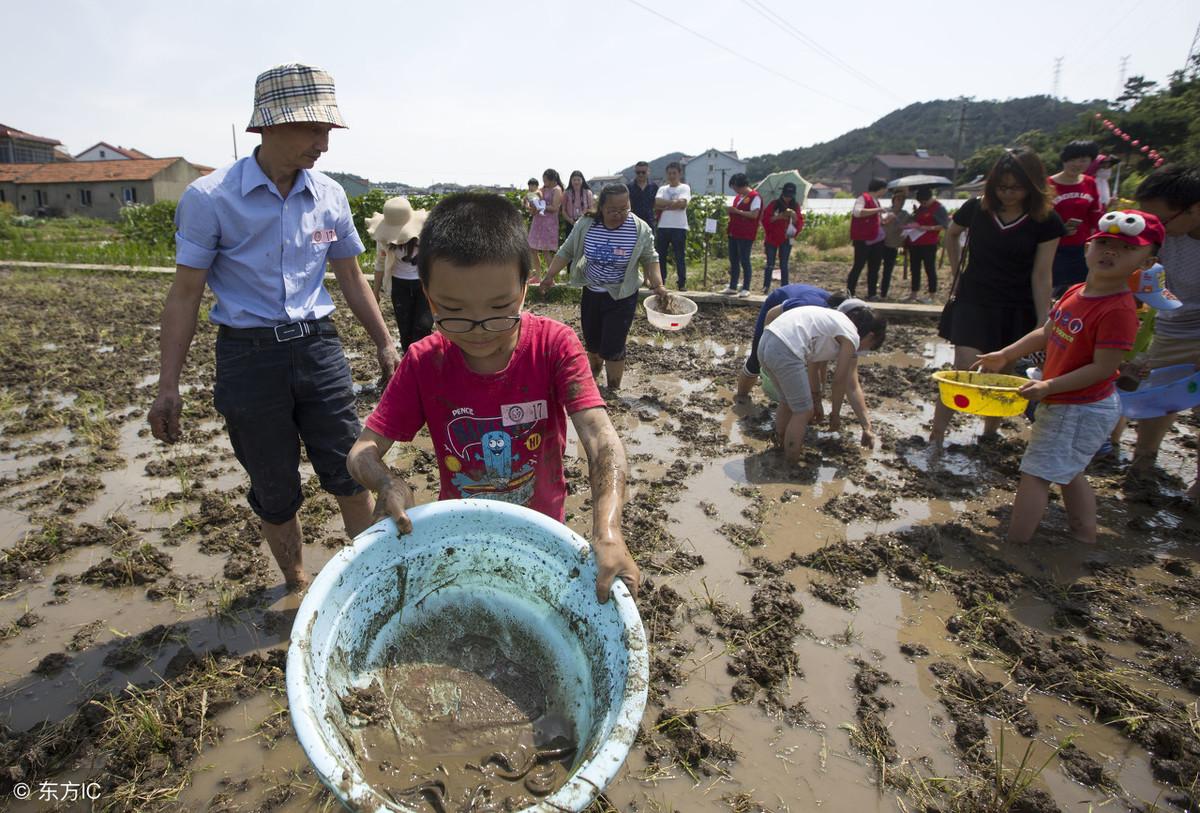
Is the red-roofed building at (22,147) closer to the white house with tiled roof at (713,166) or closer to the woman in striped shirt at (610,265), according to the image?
the white house with tiled roof at (713,166)

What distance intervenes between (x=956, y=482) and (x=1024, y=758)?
2356 millimetres

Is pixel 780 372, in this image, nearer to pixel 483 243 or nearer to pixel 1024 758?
pixel 1024 758

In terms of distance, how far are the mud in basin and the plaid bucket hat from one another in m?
1.51

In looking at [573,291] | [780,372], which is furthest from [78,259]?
[780,372]

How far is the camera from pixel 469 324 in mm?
1537

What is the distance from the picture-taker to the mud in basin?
4.40ft

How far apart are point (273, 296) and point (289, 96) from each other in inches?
27.4

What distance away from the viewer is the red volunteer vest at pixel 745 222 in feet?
31.2

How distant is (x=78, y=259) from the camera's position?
14914mm

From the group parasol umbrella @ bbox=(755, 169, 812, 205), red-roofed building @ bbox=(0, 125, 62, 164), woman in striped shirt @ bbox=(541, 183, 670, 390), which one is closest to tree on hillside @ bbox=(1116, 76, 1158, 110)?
parasol umbrella @ bbox=(755, 169, 812, 205)

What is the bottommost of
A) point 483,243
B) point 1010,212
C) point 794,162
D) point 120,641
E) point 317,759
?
point 120,641

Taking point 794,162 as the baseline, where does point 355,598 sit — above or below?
below

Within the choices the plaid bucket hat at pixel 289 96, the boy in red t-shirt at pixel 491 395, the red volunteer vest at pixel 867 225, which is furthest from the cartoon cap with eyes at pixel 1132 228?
the red volunteer vest at pixel 867 225

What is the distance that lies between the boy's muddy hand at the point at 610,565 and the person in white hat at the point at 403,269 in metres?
4.08
